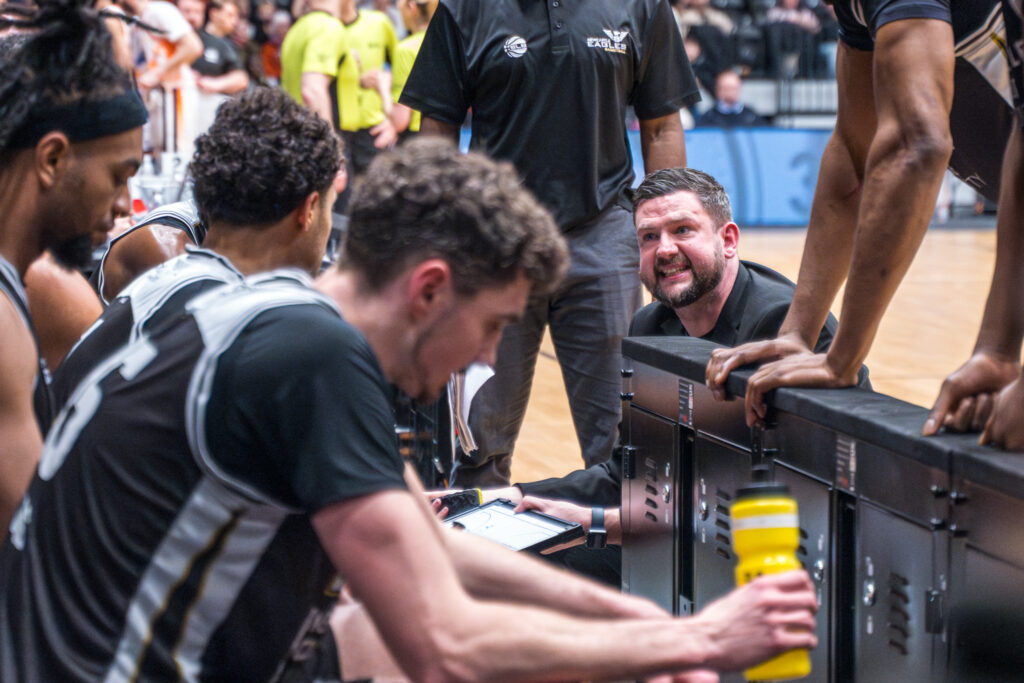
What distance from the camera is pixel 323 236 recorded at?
8.96 ft

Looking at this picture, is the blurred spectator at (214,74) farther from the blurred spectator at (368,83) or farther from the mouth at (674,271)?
the mouth at (674,271)

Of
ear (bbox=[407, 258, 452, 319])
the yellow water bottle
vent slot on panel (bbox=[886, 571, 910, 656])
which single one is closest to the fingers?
vent slot on panel (bbox=[886, 571, 910, 656])

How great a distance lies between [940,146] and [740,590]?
93 centimetres

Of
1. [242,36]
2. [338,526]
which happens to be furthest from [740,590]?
[242,36]

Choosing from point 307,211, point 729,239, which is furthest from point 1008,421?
point 729,239

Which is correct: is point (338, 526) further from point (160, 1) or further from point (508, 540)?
point (160, 1)

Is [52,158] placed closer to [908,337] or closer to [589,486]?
[589,486]

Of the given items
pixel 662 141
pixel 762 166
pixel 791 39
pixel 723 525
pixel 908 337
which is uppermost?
pixel 791 39

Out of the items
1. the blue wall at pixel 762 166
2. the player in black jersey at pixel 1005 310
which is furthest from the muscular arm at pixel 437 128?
the blue wall at pixel 762 166

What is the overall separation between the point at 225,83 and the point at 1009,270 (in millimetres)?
A: 8149

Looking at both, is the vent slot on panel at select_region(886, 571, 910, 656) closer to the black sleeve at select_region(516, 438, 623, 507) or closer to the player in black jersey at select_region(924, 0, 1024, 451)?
the player in black jersey at select_region(924, 0, 1024, 451)

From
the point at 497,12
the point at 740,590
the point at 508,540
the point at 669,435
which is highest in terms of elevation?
the point at 497,12

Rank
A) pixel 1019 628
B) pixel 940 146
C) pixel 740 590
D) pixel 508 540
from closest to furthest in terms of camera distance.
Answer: pixel 740 590, pixel 1019 628, pixel 940 146, pixel 508 540

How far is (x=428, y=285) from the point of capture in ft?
4.82
